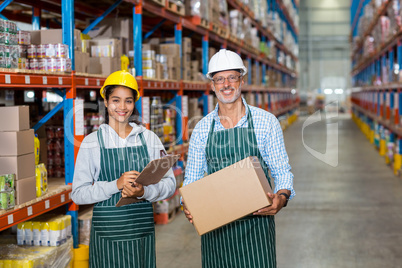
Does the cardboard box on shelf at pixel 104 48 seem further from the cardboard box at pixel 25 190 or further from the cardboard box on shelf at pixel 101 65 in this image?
the cardboard box at pixel 25 190

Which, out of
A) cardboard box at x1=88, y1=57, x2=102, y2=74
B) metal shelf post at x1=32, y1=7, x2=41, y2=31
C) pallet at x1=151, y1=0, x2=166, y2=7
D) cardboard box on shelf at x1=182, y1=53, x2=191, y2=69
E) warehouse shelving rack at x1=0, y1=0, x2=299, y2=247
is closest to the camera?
warehouse shelving rack at x1=0, y1=0, x2=299, y2=247

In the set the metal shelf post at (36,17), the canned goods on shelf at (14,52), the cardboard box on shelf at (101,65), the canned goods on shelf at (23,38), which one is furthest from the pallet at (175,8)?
the canned goods on shelf at (14,52)

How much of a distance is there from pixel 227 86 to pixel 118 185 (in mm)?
777

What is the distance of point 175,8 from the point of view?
643cm

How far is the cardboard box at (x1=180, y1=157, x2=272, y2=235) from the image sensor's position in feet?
7.91

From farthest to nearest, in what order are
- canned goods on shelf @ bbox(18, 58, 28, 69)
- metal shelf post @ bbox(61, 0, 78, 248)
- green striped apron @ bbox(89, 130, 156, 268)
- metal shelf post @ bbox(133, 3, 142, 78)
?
1. metal shelf post @ bbox(133, 3, 142, 78)
2. metal shelf post @ bbox(61, 0, 78, 248)
3. canned goods on shelf @ bbox(18, 58, 28, 69)
4. green striped apron @ bbox(89, 130, 156, 268)

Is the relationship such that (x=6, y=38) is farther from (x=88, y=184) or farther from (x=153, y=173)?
(x=153, y=173)

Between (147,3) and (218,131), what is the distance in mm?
3255

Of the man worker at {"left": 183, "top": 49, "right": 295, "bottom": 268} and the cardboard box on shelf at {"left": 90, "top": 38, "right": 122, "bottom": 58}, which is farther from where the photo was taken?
the cardboard box on shelf at {"left": 90, "top": 38, "right": 122, "bottom": 58}

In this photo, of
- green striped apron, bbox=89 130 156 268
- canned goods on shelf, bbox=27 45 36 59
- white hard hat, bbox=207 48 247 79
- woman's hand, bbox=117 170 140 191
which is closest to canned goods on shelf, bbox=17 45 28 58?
canned goods on shelf, bbox=27 45 36 59

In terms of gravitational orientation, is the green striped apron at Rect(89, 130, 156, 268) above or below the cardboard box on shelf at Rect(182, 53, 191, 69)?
below

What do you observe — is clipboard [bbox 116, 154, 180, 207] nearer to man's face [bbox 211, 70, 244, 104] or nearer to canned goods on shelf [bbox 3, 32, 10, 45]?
man's face [bbox 211, 70, 244, 104]

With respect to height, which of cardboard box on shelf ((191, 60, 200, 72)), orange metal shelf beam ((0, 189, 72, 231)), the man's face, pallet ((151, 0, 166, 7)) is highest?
pallet ((151, 0, 166, 7))

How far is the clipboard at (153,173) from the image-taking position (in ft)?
8.15
